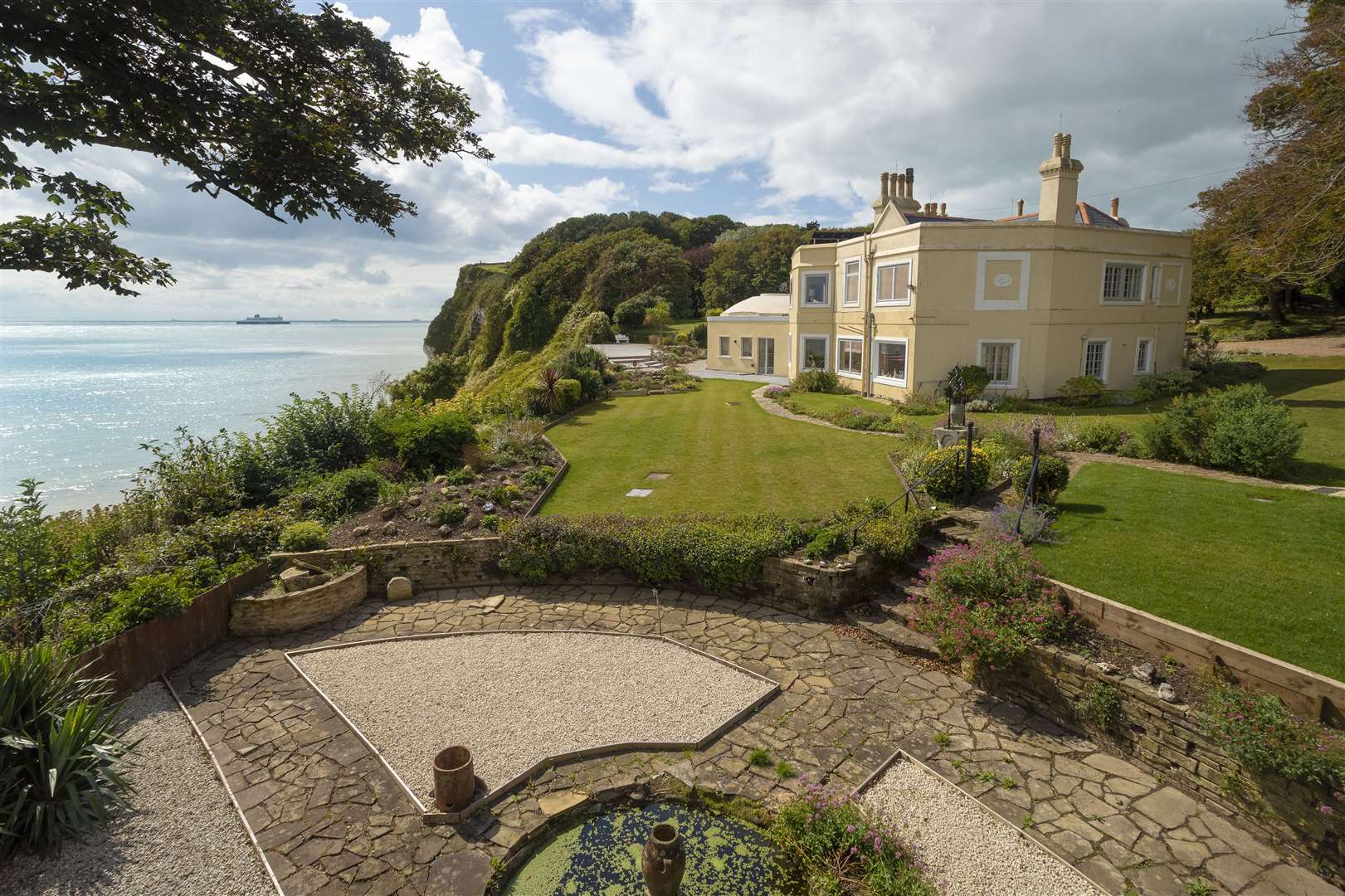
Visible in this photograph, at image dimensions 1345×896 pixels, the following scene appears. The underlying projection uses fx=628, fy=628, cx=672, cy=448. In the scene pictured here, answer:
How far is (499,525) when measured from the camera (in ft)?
40.9

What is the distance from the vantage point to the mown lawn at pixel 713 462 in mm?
14000

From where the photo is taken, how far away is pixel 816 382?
94.8 ft

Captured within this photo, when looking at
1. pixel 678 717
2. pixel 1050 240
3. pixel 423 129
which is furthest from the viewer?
pixel 1050 240

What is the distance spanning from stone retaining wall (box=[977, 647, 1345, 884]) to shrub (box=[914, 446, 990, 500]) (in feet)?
18.2

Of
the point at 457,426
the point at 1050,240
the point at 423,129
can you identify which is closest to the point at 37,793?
the point at 423,129

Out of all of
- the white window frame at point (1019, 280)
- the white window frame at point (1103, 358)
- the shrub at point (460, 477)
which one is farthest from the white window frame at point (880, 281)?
the shrub at point (460, 477)

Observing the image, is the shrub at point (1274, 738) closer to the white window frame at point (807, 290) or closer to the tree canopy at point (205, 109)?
the tree canopy at point (205, 109)

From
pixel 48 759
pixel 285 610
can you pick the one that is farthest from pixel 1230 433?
pixel 48 759

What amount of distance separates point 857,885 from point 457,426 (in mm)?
13948

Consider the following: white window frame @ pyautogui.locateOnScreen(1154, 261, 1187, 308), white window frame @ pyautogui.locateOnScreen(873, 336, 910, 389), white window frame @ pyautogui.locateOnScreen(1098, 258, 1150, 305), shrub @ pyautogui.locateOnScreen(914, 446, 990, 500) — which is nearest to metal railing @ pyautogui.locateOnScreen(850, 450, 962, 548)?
shrub @ pyautogui.locateOnScreen(914, 446, 990, 500)

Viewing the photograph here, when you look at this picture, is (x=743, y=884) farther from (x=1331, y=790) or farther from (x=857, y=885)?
(x=1331, y=790)

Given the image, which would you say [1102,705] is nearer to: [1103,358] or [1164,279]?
[1103,358]

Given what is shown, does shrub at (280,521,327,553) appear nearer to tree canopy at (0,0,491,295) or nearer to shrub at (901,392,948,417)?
tree canopy at (0,0,491,295)

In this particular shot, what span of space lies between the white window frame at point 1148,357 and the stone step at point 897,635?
2310 centimetres
